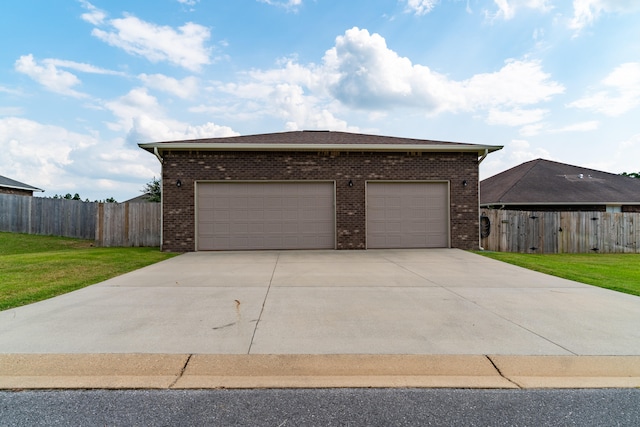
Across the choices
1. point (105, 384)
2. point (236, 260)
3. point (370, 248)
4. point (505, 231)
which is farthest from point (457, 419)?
point (505, 231)

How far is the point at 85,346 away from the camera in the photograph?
399 cm

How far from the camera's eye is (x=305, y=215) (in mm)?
13523

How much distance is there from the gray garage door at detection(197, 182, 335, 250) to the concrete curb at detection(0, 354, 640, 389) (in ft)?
31.6

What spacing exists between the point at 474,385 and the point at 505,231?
1284 centimetres

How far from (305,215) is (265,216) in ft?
4.84

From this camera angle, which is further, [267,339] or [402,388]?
[267,339]

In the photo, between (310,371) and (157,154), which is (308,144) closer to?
(157,154)

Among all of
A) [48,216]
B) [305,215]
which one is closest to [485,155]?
[305,215]

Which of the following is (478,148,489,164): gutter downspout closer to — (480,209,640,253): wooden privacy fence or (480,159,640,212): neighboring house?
(480,209,640,253): wooden privacy fence

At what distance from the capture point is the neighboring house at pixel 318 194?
13133 millimetres

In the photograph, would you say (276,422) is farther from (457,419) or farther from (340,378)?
(457,419)

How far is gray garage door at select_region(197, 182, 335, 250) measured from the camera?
13.3 meters

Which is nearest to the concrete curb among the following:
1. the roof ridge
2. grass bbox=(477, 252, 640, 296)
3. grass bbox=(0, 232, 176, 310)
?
grass bbox=(0, 232, 176, 310)

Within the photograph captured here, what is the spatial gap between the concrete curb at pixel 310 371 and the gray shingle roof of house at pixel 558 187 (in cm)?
1597
